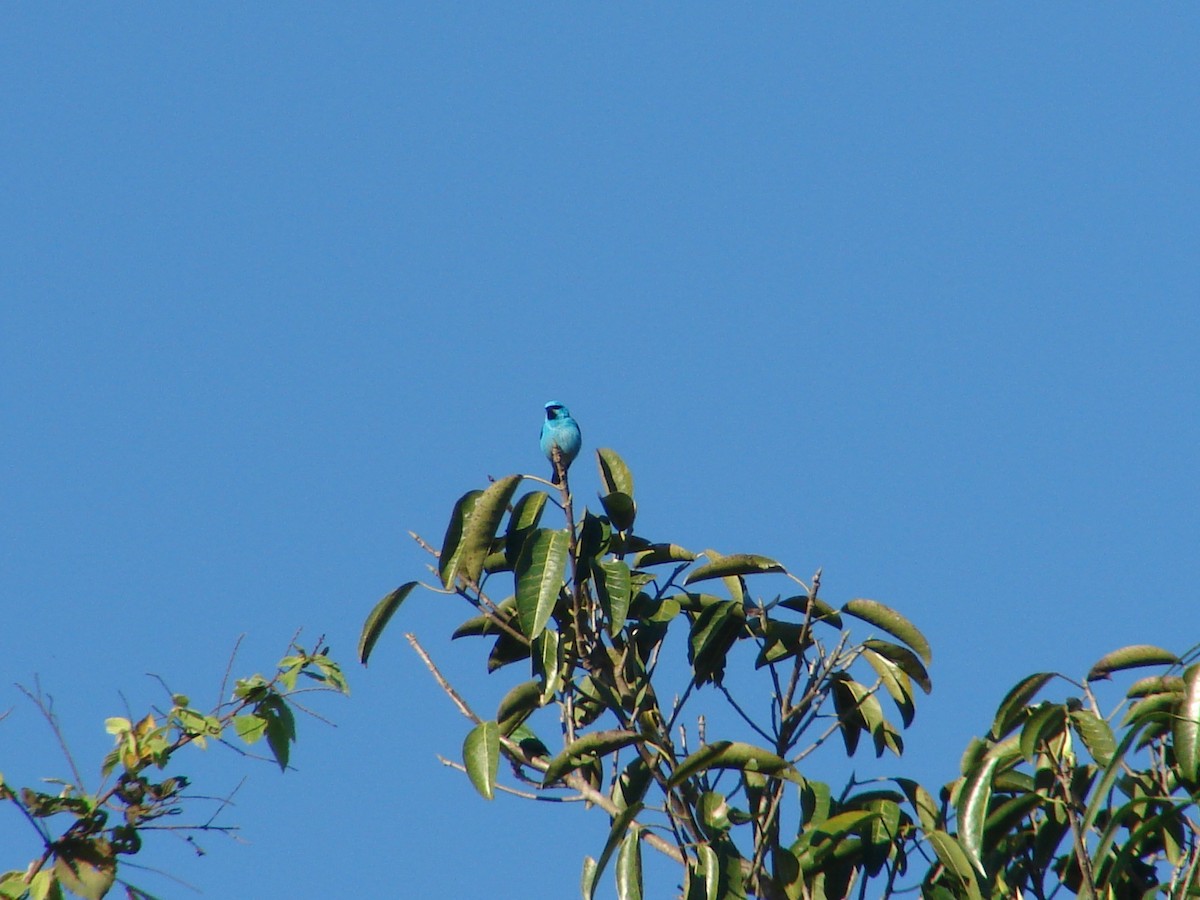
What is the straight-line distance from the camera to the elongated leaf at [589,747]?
3.84 metres

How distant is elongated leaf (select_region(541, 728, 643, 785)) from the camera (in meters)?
3.84

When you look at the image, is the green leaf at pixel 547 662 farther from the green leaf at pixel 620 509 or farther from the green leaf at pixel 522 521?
the green leaf at pixel 620 509

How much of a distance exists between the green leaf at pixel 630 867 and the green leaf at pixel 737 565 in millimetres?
758

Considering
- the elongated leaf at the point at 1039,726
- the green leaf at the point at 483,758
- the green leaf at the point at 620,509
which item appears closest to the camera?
the elongated leaf at the point at 1039,726

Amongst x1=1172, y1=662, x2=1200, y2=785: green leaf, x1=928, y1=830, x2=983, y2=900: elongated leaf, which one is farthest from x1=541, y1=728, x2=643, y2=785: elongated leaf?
x1=1172, y1=662, x2=1200, y2=785: green leaf

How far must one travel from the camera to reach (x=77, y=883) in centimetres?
377

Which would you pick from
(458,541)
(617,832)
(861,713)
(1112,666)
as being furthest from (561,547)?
(1112,666)

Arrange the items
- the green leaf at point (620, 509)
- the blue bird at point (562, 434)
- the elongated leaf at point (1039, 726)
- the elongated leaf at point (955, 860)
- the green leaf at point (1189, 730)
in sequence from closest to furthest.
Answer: the green leaf at point (1189, 730) < the elongated leaf at point (1039, 726) < the elongated leaf at point (955, 860) < the green leaf at point (620, 509) < the blue bird at point (562, 434)

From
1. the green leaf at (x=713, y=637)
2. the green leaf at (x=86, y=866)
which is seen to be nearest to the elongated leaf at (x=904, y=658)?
the green leaf at (x=713, y=637)

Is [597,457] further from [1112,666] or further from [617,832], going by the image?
[1112,666]

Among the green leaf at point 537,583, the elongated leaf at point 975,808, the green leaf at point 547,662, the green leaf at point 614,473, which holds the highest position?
the green leaf at point 614,473

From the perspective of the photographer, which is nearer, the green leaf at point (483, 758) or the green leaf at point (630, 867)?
the green leaf at point (630, 867)

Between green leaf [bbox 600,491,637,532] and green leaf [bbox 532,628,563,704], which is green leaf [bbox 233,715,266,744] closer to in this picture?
green leaf [bbox 532,628,563,704]

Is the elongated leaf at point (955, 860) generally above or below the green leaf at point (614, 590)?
below
